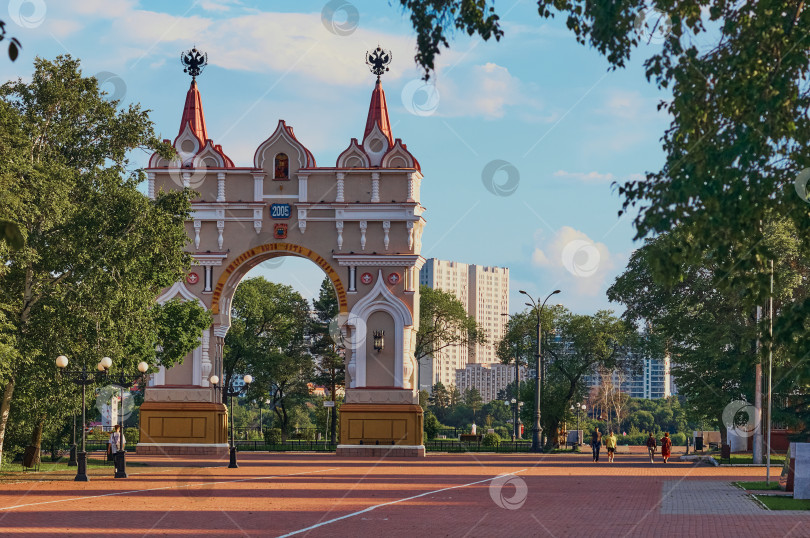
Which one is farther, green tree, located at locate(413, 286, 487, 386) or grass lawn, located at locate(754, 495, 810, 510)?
green tree, located at locate(413, 286, 487, 386)

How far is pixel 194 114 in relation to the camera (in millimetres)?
50125

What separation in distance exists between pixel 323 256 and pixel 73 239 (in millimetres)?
19659

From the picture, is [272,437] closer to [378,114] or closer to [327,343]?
[327,343]

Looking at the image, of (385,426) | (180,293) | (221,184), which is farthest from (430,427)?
(221,184)

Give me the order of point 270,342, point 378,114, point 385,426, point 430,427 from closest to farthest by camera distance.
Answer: point 385,426 → point 378,114 → point 430,427 → point 270,342

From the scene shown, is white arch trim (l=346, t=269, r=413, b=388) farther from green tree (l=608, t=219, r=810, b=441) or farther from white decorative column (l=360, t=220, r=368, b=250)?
green tree (l=608, t=219, r=810, b=441)

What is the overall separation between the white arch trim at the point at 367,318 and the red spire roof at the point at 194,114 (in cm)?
1105

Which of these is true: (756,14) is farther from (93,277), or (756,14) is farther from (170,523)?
(93,277)

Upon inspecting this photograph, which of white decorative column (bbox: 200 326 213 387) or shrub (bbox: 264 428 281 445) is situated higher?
white decorative column (bbox: 200 326 213 387)

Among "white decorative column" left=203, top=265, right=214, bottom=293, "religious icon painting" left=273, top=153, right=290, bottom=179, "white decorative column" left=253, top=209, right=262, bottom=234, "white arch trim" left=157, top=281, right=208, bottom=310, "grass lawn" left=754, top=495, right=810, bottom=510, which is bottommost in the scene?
"grass lawn" left=754, top=495, right=810, bottom=510

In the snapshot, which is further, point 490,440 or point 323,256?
point 490,440

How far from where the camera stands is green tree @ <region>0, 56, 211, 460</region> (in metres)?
27.2

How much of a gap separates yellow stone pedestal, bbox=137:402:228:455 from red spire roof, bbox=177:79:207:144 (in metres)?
12.4

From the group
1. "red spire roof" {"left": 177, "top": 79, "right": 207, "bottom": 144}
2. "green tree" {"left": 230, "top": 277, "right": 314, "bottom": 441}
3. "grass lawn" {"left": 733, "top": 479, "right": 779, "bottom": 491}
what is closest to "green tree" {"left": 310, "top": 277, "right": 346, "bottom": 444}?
"green tree" {"left": 230, "top": 277, "right": 314, "bottom": 441}
